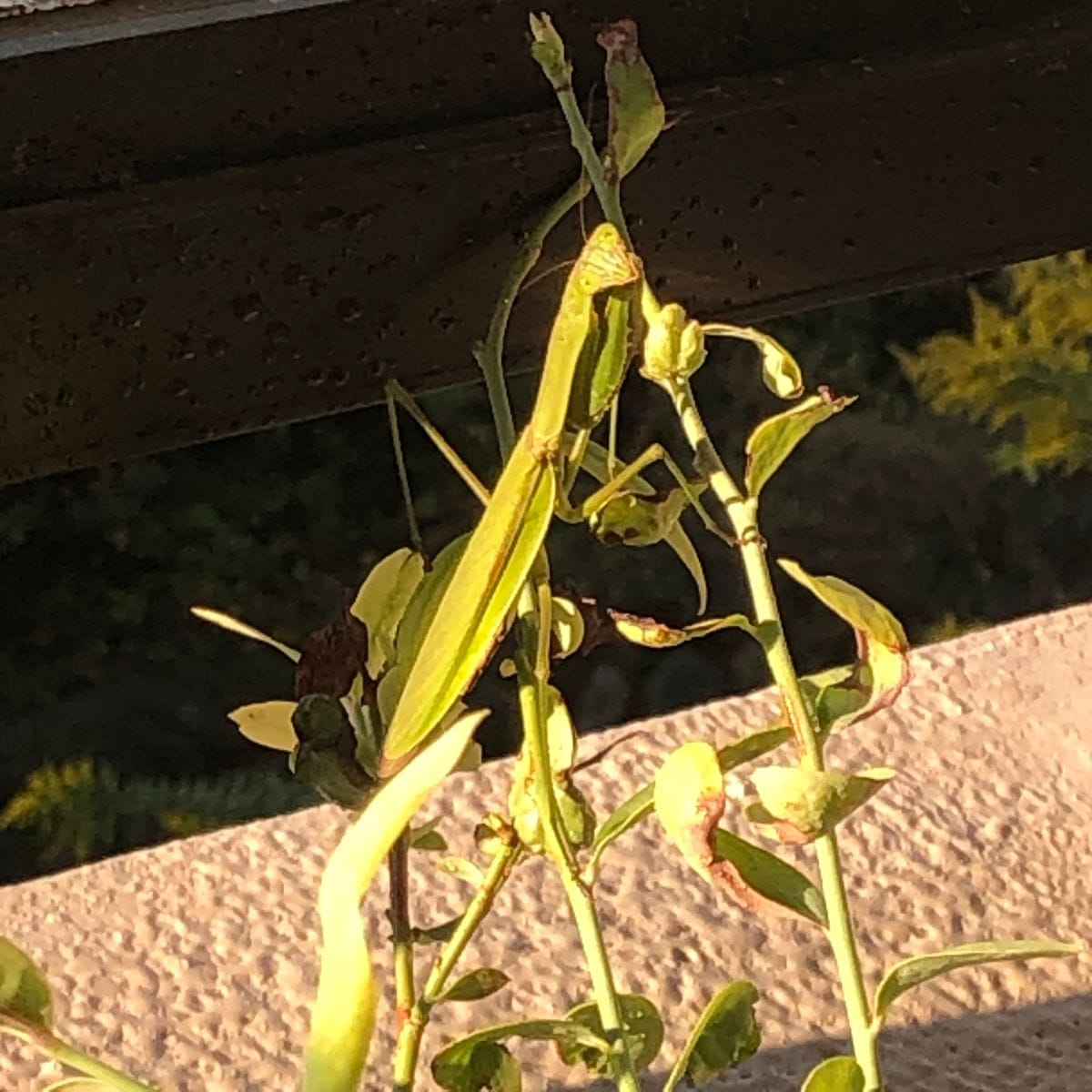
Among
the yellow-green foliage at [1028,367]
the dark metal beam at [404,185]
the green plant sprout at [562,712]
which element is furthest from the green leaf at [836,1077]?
the yellow-green foliage at [1028,367]

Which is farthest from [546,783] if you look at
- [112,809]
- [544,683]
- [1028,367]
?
[1028,367]

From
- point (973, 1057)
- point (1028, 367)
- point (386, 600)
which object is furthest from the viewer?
point (1028, 367)

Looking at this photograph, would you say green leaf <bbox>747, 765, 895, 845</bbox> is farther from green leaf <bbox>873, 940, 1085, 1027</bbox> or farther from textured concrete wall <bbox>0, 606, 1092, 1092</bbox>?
textured concrete wall <bbox>0, 606, 1092, 1092</bbox>

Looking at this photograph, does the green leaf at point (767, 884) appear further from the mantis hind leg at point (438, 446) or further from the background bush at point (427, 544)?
the background bush at point (427, 544)

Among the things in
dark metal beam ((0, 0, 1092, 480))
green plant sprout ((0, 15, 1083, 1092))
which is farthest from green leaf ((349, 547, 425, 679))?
dark metal beam ((0, 0, 1092, 480))

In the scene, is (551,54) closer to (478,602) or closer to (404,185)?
(478,602)

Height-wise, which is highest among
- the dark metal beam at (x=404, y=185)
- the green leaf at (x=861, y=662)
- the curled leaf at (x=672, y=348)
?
the dark metal beam at (x=404, y=185)

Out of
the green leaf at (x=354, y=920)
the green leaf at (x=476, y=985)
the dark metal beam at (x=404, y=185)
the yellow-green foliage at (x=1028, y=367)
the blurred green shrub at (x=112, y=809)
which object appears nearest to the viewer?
the green leaf at (x=354, y=920)
